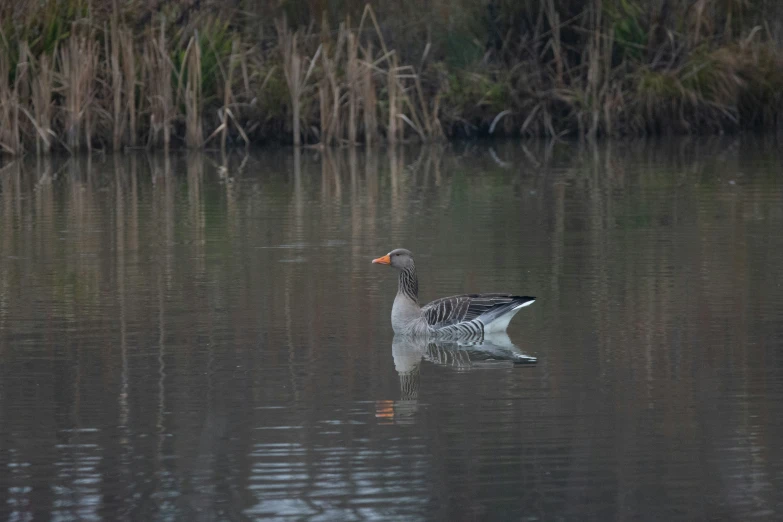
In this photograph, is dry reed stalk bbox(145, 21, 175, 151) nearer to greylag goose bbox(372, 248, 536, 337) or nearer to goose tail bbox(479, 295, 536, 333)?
greylag goose bbox(372, 248, 536, 337)

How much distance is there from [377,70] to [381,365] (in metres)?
16.9

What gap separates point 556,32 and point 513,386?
2049 cm

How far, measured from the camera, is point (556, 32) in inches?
1090

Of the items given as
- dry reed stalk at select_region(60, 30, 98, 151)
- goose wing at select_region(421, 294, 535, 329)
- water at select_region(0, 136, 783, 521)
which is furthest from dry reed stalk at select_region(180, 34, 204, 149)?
goose wing at select_region(421, 294, 535, 329)

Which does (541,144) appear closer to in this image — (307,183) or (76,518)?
(307,183)

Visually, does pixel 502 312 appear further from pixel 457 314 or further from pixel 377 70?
pixel 377 70

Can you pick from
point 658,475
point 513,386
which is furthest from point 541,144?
point 658,475

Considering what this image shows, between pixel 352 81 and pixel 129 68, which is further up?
pixel 129 68

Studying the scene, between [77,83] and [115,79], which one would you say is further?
[115,79]

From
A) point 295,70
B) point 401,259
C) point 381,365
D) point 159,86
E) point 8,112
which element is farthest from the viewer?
point 295,70

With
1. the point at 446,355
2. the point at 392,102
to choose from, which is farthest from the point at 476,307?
the point at 392,102

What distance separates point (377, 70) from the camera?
989 inches

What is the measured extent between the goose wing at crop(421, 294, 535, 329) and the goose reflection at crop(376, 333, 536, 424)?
15 cm

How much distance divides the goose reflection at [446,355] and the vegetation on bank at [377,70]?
14.6 meters
